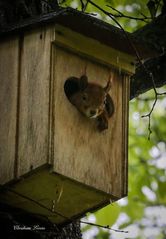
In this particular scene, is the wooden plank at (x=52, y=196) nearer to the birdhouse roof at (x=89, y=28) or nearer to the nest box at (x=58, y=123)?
the nest box at (x=58, y=123)

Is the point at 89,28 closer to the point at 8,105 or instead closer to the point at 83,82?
the point at 83,82

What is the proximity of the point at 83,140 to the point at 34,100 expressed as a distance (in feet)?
1.10

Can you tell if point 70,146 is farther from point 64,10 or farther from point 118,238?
point 118,238

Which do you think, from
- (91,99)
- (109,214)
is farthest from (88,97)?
(109,214)

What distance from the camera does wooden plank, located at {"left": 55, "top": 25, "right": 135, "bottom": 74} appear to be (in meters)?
4.20

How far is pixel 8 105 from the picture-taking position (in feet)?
13.9

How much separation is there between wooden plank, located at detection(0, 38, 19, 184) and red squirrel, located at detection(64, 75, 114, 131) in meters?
0.31

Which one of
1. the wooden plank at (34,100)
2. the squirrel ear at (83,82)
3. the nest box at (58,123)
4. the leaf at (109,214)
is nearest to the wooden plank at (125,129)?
the nest box at (58,123)

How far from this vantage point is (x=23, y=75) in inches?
166

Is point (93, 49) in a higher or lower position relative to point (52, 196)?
higher

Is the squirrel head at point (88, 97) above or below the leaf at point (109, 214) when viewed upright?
above

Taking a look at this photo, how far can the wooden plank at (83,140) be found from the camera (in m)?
3.99

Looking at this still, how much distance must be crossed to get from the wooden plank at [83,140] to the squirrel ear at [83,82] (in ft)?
0.18

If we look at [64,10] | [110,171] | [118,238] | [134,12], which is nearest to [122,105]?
[110,171]
